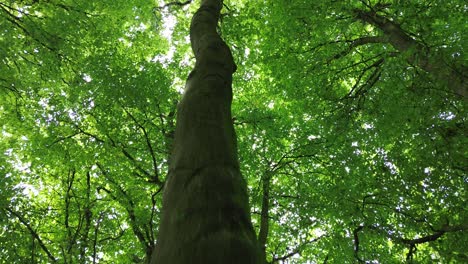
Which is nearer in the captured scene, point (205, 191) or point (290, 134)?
point (205, 191)

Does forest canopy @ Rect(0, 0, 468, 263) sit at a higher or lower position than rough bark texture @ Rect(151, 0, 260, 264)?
higher

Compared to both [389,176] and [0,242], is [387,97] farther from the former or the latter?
[0,242]

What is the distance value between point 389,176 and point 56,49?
9.39 m

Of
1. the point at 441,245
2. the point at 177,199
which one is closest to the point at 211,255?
the point at 177,199

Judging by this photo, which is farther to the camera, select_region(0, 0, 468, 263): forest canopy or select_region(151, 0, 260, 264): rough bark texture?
select_region(0, 0, 468, 263): forest canopy

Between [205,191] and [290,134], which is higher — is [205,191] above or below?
below

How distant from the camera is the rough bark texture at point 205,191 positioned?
5.50 ft

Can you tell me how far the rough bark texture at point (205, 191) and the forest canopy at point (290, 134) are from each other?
12.5 feet

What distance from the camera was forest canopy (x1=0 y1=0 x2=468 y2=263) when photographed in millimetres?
6766

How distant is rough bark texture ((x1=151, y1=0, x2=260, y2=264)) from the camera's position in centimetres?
168

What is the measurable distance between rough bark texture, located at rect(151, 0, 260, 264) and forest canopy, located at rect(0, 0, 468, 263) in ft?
12.5

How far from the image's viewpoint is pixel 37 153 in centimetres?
1000

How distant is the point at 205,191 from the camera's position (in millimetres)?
2014

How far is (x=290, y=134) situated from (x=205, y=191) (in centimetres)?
1027
